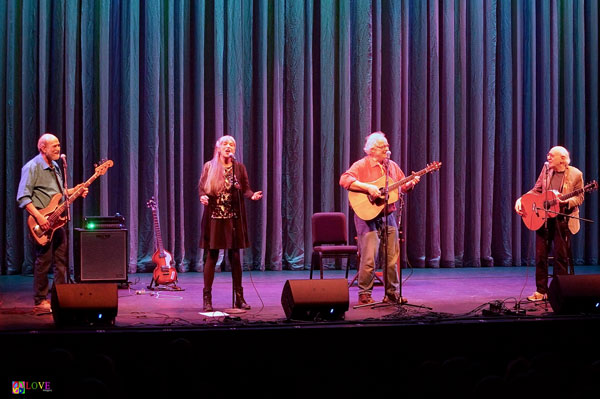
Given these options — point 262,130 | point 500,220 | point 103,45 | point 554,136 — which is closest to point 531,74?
point 554,136

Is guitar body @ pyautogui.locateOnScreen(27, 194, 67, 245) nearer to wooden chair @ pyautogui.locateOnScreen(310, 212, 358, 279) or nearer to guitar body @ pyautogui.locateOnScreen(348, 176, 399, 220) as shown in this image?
guitar body @ pyautogui.locateOnScreen(348, 176, 399, 220)

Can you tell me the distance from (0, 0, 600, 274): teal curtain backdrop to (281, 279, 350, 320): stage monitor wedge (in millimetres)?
4630

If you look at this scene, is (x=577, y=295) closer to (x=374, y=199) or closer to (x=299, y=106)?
(x=374, y=199)

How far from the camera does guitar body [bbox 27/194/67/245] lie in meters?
7.07

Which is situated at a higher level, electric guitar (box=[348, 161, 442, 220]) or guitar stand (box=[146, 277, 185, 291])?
electric guitar (box=[348, 161, 442, 220])

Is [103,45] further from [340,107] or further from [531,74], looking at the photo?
[531,74]

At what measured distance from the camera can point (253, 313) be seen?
6.81 meters

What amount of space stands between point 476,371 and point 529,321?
1.88m

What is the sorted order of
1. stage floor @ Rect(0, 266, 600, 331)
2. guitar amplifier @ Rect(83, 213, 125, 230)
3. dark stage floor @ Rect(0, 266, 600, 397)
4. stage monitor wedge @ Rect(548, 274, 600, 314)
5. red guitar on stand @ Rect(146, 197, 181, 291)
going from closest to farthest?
dark stage floor @ Rect(0, 266, 600, 397) < stage monitor wedge @ Rect(548, 274, 600, 314) < stage floor @ Rect(0, 266, 600, 331) < guitar amplifier @ Rect(83, 213, 125, 230) < red guitar on stand @ Rect(146, 197, 181, 291)

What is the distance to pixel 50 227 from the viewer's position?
7086mm

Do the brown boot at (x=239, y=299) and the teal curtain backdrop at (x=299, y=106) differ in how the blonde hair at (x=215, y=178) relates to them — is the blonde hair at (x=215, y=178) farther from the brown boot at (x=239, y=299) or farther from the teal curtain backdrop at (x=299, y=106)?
the teal curtain backdrop at (x=299, y=106)

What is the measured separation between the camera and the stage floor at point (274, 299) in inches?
252

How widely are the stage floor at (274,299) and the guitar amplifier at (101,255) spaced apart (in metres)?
0.28

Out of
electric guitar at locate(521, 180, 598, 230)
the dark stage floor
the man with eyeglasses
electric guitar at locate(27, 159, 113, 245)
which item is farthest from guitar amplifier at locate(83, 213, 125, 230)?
electric guitar at locate(521, 180, 598, 230)
